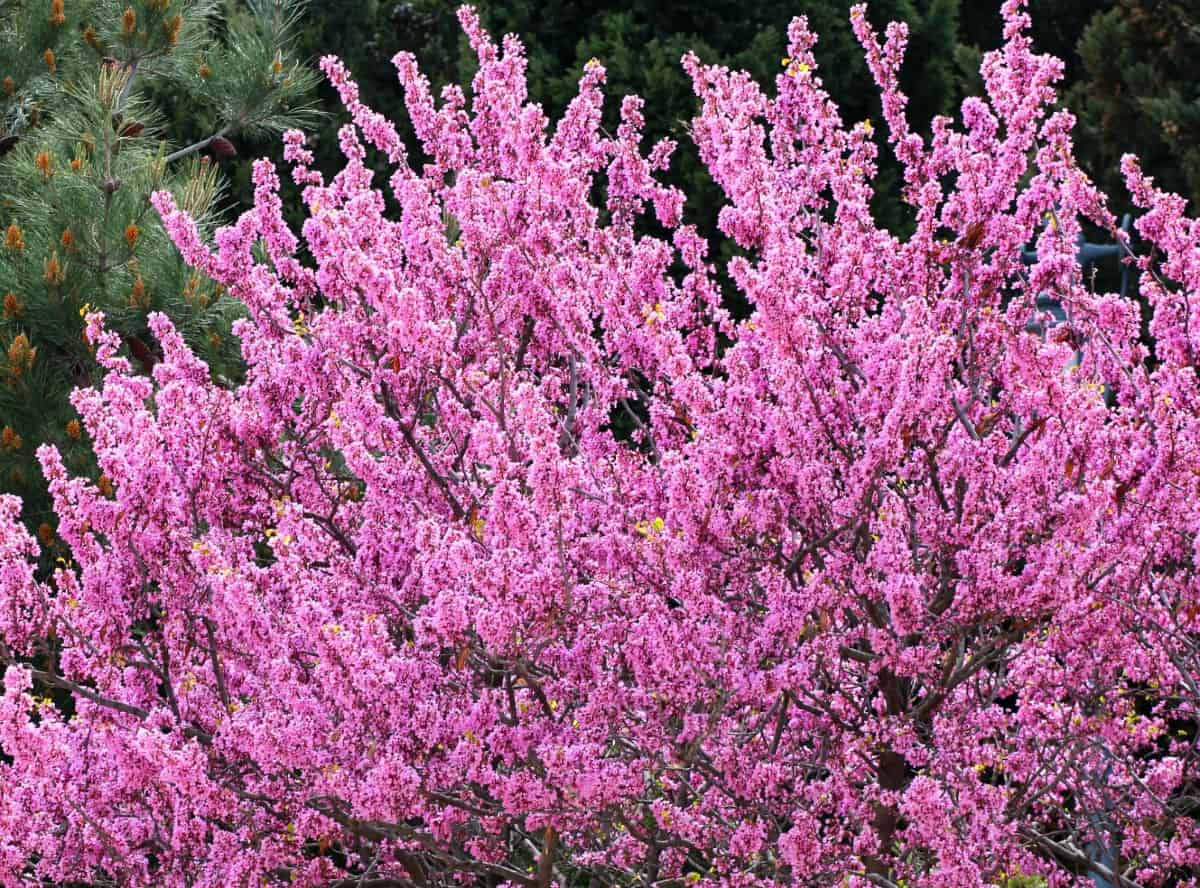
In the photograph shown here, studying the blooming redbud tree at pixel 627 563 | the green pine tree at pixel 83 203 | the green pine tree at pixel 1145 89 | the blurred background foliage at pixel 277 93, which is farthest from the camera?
the green pine tree at pixel 1145 89

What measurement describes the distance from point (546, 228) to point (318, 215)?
27.0 inches

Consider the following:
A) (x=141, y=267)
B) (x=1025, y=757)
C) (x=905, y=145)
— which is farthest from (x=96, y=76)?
(x=1025, y=757)

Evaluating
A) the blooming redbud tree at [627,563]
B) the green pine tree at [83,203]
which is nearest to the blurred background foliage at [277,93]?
the green pine tree at [83,203]

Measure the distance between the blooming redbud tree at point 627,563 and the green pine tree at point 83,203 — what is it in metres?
2.14

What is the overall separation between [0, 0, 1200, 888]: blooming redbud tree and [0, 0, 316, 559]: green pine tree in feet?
7.02

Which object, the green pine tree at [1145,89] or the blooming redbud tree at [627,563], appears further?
the green pine tree at [1145,89]

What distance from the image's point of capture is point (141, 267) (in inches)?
282

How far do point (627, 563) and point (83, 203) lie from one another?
4.09 m

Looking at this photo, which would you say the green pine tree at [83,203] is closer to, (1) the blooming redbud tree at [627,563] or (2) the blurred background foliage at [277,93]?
(2) the blurred background foliage at [277,93]

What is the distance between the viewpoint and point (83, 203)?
7.11 meters

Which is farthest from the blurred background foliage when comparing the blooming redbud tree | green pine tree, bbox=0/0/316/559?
the blooming redbud tree

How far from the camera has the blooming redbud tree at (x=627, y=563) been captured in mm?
3889

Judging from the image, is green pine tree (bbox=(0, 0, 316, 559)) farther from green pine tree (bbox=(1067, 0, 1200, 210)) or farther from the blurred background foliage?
green pine tree (bbox=(1067, 0, 1200, 210))

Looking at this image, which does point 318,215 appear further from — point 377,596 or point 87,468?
point 87,468
